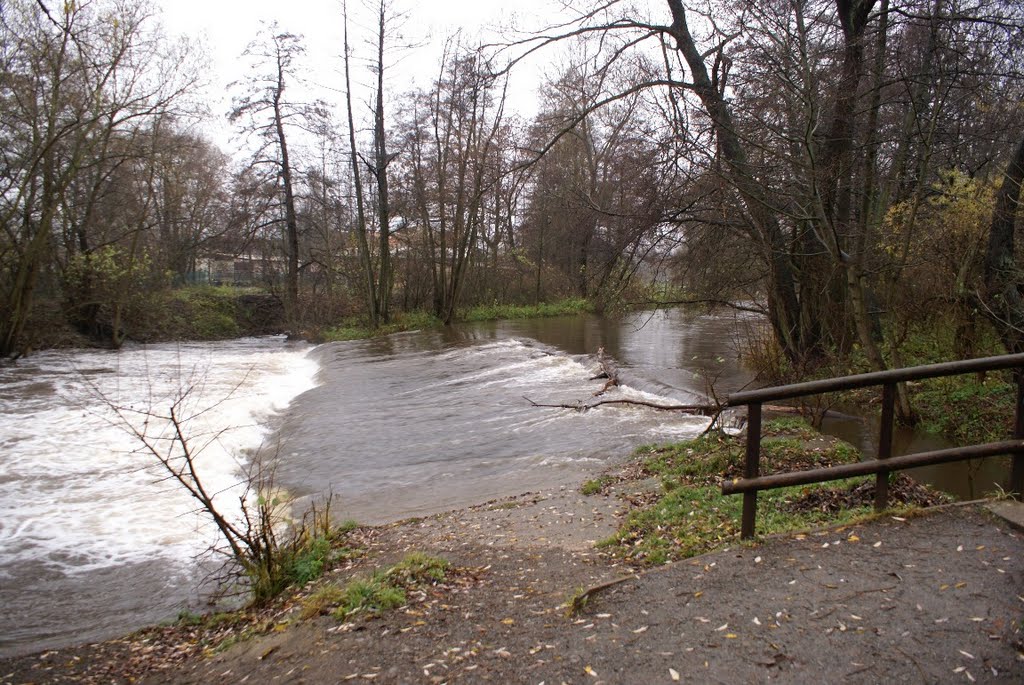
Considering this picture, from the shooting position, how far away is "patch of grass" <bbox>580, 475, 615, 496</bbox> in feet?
24.8

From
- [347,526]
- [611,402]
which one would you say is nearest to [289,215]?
[611,402]

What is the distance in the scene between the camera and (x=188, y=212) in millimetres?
34812

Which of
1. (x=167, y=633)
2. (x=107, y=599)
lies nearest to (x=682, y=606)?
(x=167, y=633)

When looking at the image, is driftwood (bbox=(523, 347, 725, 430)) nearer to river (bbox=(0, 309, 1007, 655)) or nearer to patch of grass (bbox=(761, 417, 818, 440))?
river (bbox=(0, 309, 1007, 655))

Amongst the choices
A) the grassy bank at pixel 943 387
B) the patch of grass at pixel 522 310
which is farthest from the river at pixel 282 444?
the patch of grass at pixel 522 310

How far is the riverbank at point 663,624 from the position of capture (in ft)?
10.8

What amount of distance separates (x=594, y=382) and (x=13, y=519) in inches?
400

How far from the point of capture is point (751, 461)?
452 centimetres

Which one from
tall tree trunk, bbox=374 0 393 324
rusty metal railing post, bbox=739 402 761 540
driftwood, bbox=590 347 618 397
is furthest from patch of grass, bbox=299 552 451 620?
tall tree trunk, bbox=374 0 393 324

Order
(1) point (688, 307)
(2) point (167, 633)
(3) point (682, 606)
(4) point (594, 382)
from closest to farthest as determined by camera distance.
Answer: (3) point (682, 606) < (2) point (167, 633) < (1) point (688, 307) < (4) point (594, 382)

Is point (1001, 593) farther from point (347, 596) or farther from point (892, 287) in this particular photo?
point (892, 287)

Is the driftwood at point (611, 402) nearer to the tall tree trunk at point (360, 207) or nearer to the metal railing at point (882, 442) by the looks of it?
the metal railing at point (882, 442)

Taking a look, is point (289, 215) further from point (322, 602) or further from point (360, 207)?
point (322, 602)

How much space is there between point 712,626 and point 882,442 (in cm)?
179
